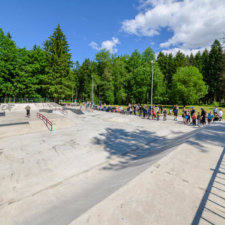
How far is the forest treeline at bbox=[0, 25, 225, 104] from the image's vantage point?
33031 mm

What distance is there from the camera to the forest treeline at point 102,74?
3303cm

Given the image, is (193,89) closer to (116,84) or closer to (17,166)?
(116,84)

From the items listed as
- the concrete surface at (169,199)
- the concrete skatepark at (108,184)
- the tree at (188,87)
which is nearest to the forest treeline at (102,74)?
the tree at (188,87)

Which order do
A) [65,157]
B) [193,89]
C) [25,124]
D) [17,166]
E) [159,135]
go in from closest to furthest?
1. [17,166]
2. [65,157]
3. [159,135]
4. [25,124]
5. [193,89]

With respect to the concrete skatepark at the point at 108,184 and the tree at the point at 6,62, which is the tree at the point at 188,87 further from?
the tree at the point at 6,62

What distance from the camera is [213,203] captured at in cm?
290

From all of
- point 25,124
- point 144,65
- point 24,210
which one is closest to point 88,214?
point 24,210

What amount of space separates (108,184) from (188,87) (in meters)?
40.3

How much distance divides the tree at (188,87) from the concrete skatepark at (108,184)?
111 ft

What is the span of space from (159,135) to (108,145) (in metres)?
4.75

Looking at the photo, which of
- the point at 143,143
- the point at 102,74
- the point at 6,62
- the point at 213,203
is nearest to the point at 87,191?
the point at 213,203

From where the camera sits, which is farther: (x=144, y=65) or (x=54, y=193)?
(x=144, y=65)

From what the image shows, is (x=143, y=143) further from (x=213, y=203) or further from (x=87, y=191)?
(x=213, y=203)

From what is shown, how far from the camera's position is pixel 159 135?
1113cm
